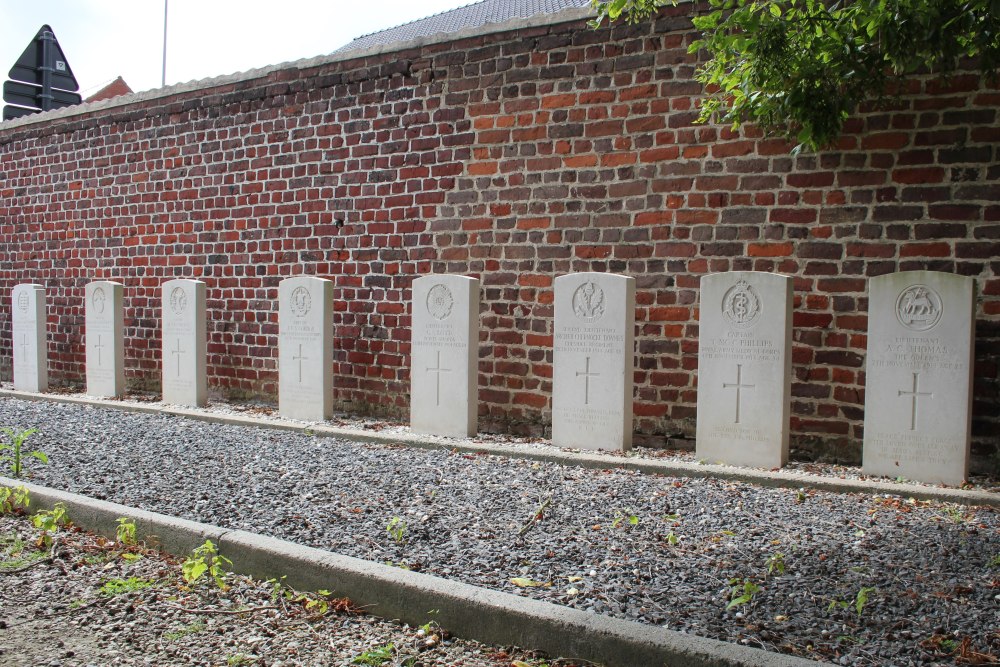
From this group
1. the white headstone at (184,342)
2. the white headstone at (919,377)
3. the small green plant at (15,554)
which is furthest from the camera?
the white headstone at (184,342)

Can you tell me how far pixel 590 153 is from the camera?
6.09m

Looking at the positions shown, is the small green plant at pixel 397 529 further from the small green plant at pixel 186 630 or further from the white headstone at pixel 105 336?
the white headstone at pixel 105 336

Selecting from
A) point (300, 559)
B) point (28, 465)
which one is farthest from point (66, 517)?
point (300, 559)

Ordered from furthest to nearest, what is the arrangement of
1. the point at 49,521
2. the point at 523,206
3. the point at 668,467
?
the point at 523,206 < the point at 668,467 < the point at 49,521

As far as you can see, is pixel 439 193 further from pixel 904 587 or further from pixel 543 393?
pixel 904 587

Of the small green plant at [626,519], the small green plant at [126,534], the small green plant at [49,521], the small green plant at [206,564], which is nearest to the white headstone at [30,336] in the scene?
the small green plant at [49,521]

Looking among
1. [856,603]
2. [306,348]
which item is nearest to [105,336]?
[306,348]

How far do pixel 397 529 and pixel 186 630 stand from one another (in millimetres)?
1022

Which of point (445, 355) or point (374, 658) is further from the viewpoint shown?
point (445, 355)

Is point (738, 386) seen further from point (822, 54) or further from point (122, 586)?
point (122, 586)

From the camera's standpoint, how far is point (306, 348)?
6.84 meters

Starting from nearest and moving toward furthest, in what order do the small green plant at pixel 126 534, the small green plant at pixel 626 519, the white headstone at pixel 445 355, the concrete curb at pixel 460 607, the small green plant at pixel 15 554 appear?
the concrete curb at pixel 460 607 < the small green plant at pixel 15 554 < the small green plant at pixel 126 534 < the small green plant at pixel 626 519 < the white headstone at pixel 445 355

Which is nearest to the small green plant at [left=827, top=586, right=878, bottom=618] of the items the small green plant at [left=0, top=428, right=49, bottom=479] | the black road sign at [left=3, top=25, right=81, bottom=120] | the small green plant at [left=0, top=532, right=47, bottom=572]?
the small green plant at [left=0, top=532, right=47, bottom=572]

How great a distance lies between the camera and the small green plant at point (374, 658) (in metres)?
2.50
